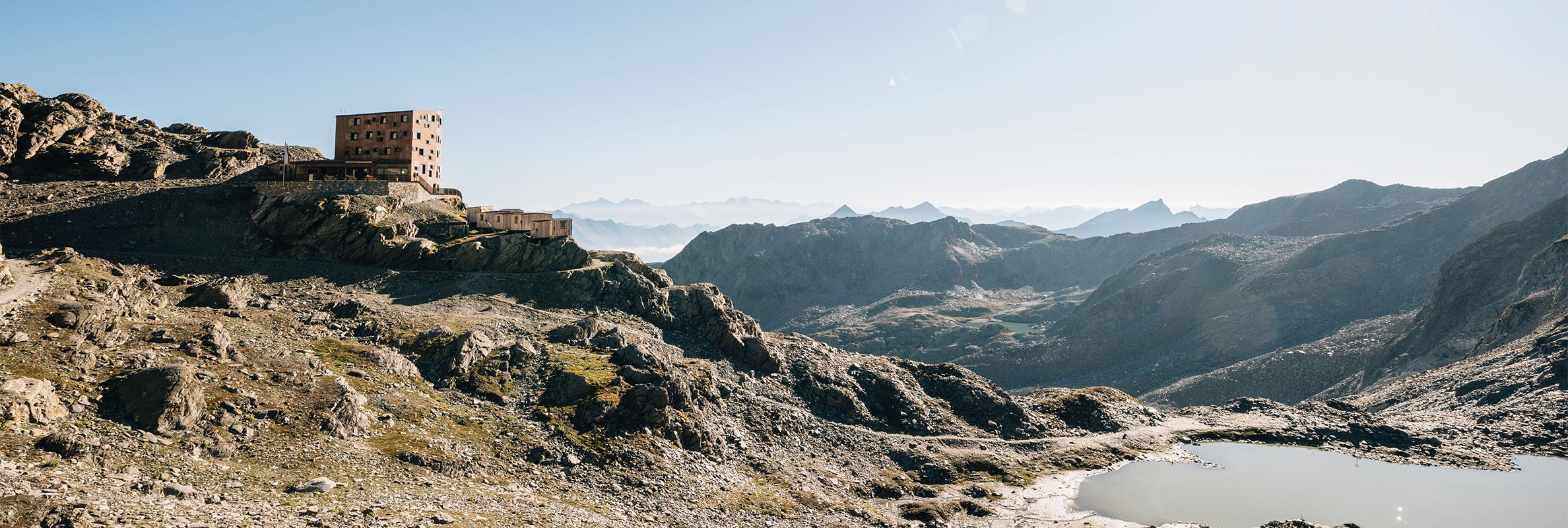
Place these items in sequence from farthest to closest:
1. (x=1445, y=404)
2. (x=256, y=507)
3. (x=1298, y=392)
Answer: (x=1298, y=392)
(x=1445, y=404)
(x=256, y=507)

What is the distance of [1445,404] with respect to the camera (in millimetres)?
131000

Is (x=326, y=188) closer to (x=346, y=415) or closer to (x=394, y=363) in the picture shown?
(x=394, y=363)

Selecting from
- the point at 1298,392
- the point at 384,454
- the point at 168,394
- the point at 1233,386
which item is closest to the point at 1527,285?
the point at 1298,392

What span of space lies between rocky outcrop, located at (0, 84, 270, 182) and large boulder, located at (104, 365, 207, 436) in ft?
250

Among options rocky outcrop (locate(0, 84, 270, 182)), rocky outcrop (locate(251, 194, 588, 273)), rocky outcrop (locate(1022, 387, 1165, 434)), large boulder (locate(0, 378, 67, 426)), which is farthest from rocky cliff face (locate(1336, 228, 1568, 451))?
rocky outcrop (locate(0, 84, 270, 182))

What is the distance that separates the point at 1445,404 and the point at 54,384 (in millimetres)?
183625

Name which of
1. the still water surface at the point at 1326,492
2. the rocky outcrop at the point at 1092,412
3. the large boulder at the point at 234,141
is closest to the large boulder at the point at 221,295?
the large boulder at the point at 234,141

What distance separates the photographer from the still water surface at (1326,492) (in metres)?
83.4

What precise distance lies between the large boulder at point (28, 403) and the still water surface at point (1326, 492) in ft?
292

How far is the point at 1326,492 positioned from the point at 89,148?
175533mm

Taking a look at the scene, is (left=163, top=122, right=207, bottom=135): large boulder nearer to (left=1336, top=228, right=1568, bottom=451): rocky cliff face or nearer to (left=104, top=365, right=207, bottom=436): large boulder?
(left=104, top=365, right=207, bottom=436): large boulder

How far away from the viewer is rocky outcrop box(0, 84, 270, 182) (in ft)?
342

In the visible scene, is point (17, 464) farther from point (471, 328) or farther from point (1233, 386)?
point (1233, 386)

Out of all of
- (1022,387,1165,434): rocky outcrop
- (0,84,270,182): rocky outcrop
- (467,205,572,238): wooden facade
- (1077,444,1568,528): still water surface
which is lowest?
(1077,444,1568,528): still water surface
